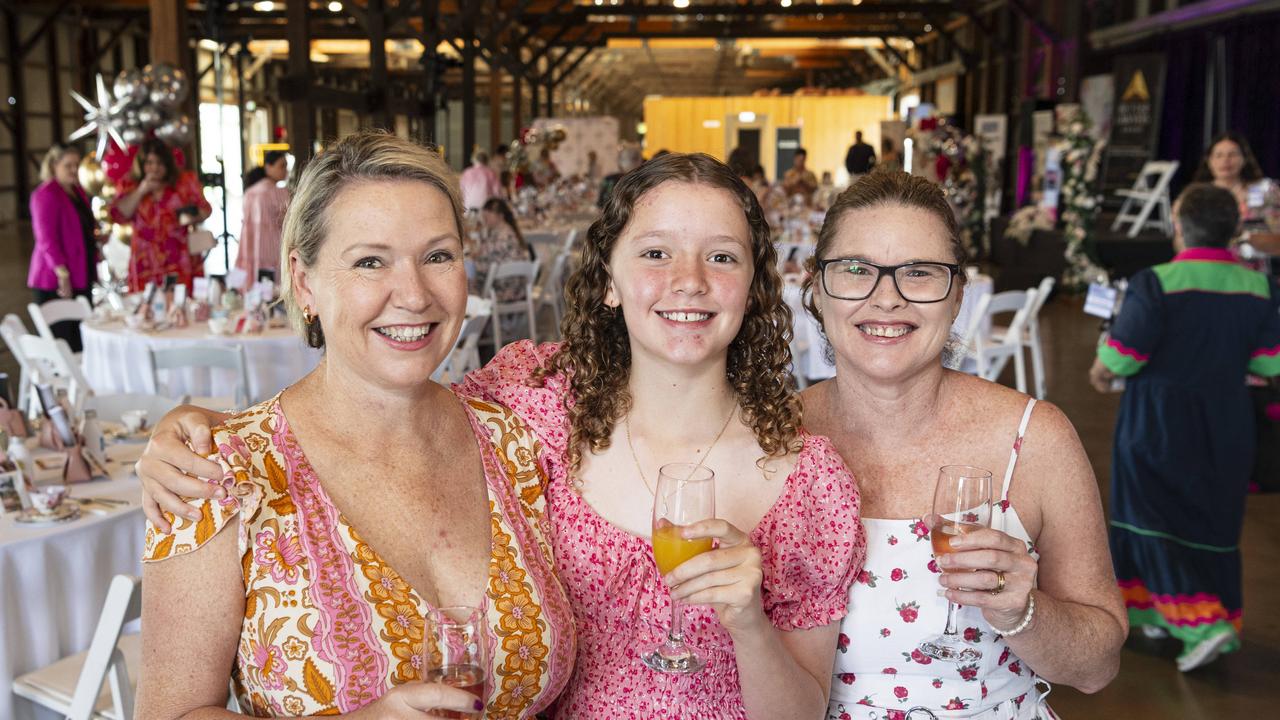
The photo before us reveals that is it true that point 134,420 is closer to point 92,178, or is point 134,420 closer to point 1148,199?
point 92,178

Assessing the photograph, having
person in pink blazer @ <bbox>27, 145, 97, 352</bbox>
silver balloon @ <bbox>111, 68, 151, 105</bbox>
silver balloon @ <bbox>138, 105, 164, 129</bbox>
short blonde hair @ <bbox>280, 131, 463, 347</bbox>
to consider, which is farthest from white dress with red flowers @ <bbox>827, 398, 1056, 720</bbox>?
silver balloon @ <bbox>138, 105, 164, 129</bbox>

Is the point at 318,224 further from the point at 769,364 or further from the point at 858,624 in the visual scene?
the point at 858,624

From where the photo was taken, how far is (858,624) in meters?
1.76

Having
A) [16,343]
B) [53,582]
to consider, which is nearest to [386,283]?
[53,582]

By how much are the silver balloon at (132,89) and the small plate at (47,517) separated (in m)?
8.03

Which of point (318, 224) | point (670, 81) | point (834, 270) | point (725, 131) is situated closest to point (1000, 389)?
point (834, 270)

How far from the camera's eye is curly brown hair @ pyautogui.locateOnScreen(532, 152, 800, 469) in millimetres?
1674

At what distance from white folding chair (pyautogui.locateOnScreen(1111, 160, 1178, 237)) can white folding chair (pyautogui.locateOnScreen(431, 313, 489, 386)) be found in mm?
9502

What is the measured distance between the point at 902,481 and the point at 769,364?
1.03 feet

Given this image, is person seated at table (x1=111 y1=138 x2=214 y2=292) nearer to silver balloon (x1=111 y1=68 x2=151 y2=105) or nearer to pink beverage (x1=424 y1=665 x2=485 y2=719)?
silver balloon (x1=111 y1=68 x2=151 y2=105)

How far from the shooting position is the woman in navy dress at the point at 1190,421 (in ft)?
12.3

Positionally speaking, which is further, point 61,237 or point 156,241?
point 61,237

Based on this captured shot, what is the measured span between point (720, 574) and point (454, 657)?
1.12 ft

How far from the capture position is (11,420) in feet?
11.6
